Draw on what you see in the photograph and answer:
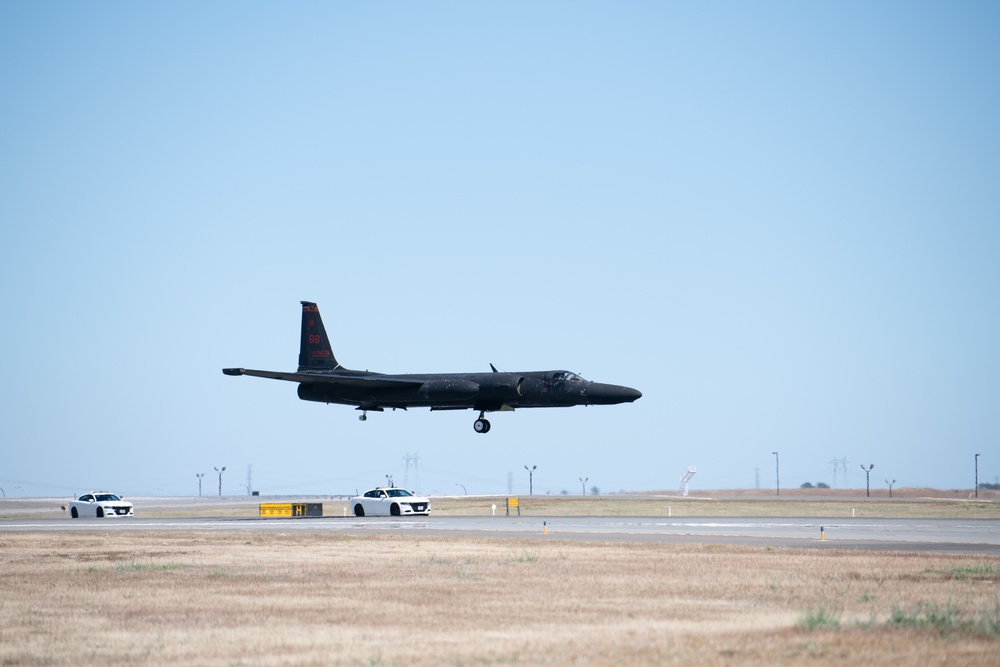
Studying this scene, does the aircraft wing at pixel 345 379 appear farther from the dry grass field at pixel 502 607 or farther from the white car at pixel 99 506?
the dry grass field at pixel 502 607

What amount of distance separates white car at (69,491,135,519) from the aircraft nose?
28.8m

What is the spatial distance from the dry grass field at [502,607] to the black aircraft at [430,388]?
70.7 feet

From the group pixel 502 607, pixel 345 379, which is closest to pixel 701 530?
pixel 345 379

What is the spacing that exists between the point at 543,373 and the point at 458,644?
39447 mm

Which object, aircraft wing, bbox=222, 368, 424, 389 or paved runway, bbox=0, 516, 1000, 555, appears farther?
aircraft wing, bbox=222, 368, 424, 389

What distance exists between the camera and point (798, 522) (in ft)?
166

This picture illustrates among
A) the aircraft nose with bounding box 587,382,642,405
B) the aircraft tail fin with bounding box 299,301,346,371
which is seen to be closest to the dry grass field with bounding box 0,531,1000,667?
the aircraft nose with bounding box 587,382,642,405

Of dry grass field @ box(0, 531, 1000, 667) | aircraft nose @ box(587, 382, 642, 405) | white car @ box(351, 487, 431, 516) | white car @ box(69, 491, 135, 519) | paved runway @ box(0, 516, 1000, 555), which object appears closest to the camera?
dry grass field @ box(0, 531, 1000, 667)

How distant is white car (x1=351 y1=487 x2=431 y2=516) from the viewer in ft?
186

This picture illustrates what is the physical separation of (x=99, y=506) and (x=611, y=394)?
30.7m

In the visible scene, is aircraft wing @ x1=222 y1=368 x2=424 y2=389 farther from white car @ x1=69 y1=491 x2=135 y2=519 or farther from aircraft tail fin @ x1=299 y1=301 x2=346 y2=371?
white car @ x1=69 y1=491 x2=135 y2=519

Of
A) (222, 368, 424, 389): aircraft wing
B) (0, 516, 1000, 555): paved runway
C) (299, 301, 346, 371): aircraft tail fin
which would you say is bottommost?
(0, 516, 1000, 555): paved runway

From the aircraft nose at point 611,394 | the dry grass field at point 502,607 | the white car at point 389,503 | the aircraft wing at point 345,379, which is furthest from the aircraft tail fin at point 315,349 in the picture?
the dry grass field at point 502,607

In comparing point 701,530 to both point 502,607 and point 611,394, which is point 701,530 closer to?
point 611,394
